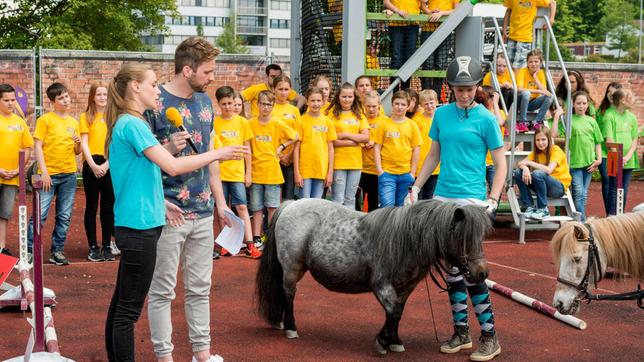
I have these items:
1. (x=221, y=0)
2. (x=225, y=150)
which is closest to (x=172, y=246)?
(x=225, y=150)

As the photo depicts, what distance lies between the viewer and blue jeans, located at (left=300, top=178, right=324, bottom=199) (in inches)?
405

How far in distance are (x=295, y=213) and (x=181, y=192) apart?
4.88 ft

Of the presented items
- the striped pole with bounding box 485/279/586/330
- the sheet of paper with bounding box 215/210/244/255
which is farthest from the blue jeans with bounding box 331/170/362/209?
the sheet of paper with bounding box 215/210/244/255

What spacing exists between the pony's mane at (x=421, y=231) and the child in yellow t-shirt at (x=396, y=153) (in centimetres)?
452

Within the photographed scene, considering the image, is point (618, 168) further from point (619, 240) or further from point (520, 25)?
point (520, 25)

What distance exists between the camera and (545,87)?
12.2m

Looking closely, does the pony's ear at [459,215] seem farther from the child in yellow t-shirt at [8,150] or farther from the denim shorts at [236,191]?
the child in yellow t-shirt at [8,150]

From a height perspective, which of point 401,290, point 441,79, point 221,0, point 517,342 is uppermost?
point 221,0

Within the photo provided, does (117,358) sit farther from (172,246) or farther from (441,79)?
(441,79)

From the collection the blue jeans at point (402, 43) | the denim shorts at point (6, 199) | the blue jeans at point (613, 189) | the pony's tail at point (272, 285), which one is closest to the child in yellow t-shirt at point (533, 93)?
the blue jeans at point (613, 189)

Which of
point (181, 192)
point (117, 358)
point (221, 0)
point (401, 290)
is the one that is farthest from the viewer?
point (221, 0)

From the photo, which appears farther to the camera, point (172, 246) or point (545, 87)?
point (545, 87)

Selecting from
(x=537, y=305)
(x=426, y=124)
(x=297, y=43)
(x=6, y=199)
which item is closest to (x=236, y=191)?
(x=6, y=199)

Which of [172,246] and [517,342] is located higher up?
[172,246]
